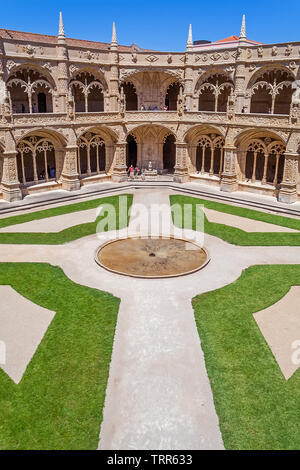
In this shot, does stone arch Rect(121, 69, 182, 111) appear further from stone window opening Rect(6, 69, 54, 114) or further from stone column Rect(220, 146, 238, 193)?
stone column Rect(220, 146, 238, 193)

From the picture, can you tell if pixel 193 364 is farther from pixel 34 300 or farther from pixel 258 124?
pixel 258 124

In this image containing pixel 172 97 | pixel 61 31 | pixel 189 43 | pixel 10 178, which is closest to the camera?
pixel 10 178

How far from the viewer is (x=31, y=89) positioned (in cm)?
2761

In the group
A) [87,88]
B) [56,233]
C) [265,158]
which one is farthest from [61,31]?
[265,158]

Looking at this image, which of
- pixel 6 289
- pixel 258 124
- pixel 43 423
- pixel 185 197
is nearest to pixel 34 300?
pixel 6 289

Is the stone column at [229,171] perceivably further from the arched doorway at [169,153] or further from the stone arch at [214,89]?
the arched doorway at [169,153]

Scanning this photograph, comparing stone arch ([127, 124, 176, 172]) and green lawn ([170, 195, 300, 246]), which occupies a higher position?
stone arch ([127, 124, 176, 172])

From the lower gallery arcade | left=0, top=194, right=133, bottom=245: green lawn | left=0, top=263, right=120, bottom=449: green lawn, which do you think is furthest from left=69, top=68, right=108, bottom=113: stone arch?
left=0, top=263, right=120, bottom=449: green lawn

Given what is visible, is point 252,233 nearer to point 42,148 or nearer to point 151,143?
point 151,143

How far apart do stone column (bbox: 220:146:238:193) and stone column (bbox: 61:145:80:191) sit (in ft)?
37.8

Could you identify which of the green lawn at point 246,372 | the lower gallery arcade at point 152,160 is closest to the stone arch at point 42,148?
the lower gallery arcade at point 152,160

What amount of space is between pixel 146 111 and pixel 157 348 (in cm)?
2490

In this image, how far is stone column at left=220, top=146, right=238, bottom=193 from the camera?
3026cm

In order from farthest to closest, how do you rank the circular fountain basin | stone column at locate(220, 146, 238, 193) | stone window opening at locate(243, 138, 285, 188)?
stone column at locate(220, 146, 238, 193)
stone window opening at locate(243, 138, 285, 188)
the circular fountain basin
